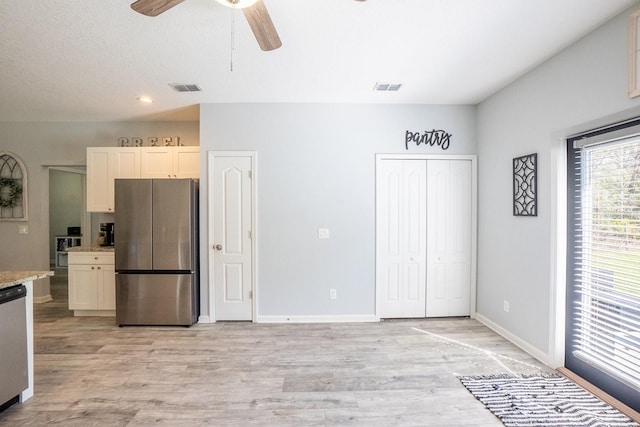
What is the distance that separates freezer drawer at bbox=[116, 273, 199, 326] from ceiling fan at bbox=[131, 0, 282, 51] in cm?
271

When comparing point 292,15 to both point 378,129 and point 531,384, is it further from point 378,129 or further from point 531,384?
point 531,384

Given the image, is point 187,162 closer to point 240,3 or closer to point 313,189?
point 313,189

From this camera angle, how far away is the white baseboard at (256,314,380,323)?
11.7 ft

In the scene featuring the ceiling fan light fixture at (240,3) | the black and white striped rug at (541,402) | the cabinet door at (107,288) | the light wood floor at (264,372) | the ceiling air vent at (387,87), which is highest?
the ceiling air vent at (387,87)

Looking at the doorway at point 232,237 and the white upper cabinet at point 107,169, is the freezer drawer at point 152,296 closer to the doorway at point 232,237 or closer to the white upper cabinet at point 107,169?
the doorway at point 232,237

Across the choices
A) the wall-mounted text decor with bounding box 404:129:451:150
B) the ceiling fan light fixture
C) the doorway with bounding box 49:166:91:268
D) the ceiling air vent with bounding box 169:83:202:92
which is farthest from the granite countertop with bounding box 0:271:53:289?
the doorway with bounding box 49:166:91:268

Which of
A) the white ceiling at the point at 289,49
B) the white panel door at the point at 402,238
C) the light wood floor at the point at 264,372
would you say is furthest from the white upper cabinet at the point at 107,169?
the white panel door at the point at 402,238

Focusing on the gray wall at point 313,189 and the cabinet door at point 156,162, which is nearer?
the gray wall at point 313,189

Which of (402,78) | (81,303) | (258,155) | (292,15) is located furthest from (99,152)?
(402,78)

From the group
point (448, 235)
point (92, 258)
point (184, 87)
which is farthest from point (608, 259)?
point (92, 258)

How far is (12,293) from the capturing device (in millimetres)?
2002

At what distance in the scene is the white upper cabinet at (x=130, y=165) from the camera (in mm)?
3893

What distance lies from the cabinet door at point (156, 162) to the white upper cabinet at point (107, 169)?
0.09 metres

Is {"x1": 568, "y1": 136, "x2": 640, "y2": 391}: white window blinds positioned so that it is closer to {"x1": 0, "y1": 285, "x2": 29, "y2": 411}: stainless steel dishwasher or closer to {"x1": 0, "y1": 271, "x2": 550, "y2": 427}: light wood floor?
{"x1": 0, "y1": 271, "x2": 550, "y2": 427}: light wood floor
